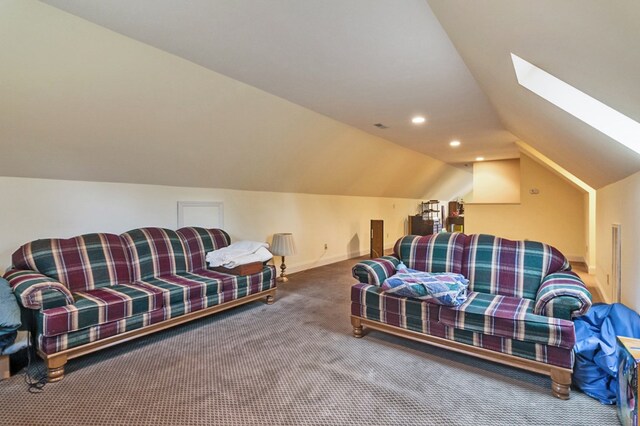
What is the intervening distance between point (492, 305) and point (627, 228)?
135cm

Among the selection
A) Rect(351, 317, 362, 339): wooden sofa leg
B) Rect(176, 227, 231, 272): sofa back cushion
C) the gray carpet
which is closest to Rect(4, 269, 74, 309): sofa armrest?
the gray carpet

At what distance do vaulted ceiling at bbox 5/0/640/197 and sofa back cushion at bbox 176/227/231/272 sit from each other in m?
0.67

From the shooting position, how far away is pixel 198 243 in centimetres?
390

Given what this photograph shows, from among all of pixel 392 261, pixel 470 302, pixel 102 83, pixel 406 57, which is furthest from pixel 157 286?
pixel 406 57

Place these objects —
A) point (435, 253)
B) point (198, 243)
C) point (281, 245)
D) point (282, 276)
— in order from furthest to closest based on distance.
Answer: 1. point (282, 276)
2. point (281, 245)
3. point (198, 243)
4. point (435, 253)

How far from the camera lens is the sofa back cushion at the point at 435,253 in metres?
3.19

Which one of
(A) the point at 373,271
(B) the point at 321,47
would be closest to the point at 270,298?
(A) the point at 373,271

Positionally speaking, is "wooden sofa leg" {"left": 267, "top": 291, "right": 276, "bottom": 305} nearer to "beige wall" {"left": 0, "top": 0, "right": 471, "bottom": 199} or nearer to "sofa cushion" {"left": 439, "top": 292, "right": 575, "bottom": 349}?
"beige wall" {"left": 0, "top": 0, "right": 471, "bottom": 199}

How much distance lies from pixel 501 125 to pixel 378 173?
269 centimetres

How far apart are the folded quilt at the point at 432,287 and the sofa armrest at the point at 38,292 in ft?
7.95

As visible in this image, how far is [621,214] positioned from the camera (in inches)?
115

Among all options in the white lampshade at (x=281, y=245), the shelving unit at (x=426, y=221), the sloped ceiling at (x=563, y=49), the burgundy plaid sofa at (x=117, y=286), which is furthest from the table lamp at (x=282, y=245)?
the shelving unit at (x=426, y=221)

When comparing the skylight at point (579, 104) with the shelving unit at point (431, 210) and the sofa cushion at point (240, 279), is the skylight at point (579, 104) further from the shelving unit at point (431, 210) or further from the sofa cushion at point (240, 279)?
the shelving unit at point (431, 210)

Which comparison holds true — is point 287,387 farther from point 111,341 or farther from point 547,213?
point 547,213
